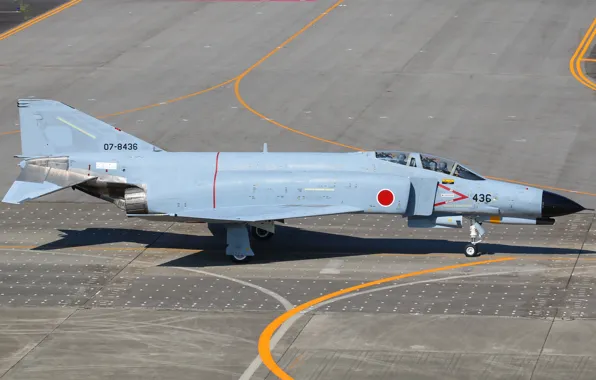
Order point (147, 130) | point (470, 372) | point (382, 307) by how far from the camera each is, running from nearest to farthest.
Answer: point (470, 372) < point (382, 307) < point (147, 130)

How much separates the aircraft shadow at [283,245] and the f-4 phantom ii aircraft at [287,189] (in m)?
1.08

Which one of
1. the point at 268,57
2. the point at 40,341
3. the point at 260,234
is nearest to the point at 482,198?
the point at 260,234

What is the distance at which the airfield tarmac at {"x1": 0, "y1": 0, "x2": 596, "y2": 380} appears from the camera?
28594 mm

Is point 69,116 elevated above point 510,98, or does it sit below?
above

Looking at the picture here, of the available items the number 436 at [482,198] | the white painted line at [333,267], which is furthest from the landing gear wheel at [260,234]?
the number 436 at [482,198]

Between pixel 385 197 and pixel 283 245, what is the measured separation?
14.2 feet

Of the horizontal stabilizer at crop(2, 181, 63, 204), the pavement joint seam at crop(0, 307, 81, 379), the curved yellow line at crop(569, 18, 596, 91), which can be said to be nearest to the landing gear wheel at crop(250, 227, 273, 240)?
the horizontal stabilizer at crop(2, 181, 63, 204)

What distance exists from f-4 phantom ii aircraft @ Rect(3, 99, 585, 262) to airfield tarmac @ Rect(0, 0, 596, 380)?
5.01ft

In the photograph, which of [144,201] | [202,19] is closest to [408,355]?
[144,201]

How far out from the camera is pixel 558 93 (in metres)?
52.6

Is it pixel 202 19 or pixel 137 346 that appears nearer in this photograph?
pixel 137 346

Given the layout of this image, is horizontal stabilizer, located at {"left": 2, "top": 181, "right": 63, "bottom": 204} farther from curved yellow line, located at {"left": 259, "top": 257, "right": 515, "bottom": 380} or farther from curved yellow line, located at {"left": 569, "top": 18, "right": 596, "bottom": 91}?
curved yellow line, located at {"left": 569, "top": 18, "right": 596, "bottom": 91}

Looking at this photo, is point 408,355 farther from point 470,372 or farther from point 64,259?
point 64,259

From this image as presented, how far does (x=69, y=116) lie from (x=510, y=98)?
2254 centimetres
